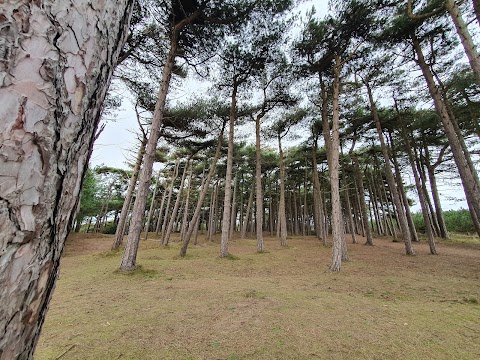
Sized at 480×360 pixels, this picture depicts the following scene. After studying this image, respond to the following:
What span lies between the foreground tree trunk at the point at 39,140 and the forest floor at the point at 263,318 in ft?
7.11

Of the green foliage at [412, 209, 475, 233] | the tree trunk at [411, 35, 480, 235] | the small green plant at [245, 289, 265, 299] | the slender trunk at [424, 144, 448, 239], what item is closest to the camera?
the small green plant at [245, 289, 265, 299]

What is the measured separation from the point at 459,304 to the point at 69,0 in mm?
5836

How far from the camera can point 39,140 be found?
0.48m

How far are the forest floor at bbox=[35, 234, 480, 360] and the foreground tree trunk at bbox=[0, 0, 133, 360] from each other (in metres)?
2.17

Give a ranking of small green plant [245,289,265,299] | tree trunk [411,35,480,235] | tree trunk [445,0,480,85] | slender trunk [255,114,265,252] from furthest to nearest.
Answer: slender trunk [255,114,265,252] < tree trunk [411,35,480,235] < tree trunk [445,0,480,85] < small green plant [245,289,265,299]

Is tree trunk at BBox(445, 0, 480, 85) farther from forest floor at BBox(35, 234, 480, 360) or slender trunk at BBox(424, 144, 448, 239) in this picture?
slender trunk at BBox(424, 144, 448, 239)

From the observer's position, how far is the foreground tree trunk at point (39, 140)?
42 centimetres

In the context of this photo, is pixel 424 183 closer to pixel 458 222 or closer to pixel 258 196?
pixel 258 196

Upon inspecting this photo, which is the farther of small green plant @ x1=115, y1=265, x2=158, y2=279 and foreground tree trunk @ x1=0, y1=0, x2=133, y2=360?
small green plant @ x1=115, y1=265, x2=158, y2=279

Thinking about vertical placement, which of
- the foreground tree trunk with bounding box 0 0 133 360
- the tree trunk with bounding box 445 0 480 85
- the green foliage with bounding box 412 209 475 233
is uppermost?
the tree trunk with bounding box 445 0 480 85

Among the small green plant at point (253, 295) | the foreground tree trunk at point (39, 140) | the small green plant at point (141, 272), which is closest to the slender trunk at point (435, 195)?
the small green plant at point (253, 295)

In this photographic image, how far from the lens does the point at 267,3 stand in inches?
289

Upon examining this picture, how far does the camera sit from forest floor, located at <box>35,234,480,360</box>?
2.17 metres

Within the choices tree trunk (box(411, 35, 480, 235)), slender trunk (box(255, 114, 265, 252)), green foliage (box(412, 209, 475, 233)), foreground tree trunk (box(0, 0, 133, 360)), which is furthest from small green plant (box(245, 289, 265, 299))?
green foliage (box(412, 209, 475, 233))
